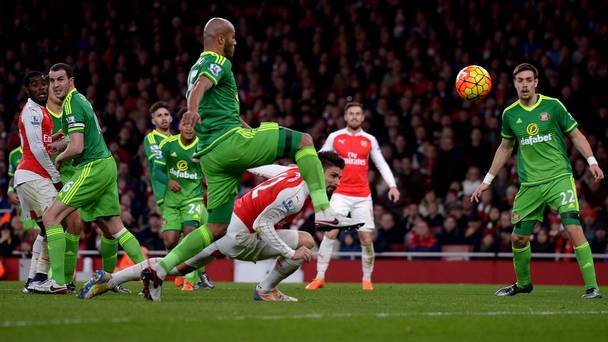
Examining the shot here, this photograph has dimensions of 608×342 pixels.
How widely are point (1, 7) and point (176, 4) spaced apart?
553 centimetres

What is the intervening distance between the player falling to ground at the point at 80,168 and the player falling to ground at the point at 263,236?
1120 millimetres

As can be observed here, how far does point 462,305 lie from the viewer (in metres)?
9.35

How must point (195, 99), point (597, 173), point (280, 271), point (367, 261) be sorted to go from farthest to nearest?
point (367, 261), point (597, 173), point (280, 271), point (195, 99)

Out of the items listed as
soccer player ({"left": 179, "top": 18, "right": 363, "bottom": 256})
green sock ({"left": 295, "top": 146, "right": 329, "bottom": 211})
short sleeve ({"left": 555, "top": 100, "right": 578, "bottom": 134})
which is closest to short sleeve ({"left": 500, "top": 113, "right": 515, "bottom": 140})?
short sleeve ({"left": 555, "top": 100, "right": 578, "bottom": 134})

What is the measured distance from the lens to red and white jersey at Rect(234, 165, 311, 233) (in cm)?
895

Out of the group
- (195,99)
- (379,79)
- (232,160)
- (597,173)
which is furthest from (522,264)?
(379,79)

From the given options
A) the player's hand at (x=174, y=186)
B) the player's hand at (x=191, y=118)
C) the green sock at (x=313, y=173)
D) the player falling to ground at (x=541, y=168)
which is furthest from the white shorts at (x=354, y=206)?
the player's hand at (x=191, y=118)

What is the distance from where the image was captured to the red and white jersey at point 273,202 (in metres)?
8.95

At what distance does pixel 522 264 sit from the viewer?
11.5 m

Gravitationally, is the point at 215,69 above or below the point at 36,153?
above

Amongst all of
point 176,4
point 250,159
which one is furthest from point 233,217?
point 176,4

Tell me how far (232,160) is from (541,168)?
13.9 ft

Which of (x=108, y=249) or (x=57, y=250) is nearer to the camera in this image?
(x=57, y=250)

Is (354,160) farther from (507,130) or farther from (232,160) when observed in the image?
(232,160)
